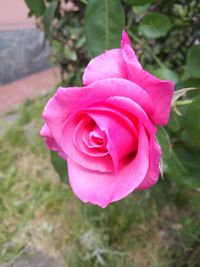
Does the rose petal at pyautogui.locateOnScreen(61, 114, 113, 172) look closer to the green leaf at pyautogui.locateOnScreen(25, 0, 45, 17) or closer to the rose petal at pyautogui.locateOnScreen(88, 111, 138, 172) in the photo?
the rose petal at pyautogui.locateOnScreen(88, 111, 138, 172)

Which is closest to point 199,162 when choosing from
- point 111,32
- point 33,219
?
point 111,32

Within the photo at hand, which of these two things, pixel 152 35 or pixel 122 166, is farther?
pixel 152 35

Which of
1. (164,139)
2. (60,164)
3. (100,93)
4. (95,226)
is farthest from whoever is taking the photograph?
(95,226)

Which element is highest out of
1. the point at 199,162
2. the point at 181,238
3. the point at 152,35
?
the point at 152,35

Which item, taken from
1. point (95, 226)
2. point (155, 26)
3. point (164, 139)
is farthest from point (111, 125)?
point (95, 226)

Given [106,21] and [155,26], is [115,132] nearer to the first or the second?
[106,21]

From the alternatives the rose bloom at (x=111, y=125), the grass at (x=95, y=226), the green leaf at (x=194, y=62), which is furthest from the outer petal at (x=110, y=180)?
the grass at (x=95, y=226)

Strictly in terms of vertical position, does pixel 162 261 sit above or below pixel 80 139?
below

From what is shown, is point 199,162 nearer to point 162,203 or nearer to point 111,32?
point 111,32
